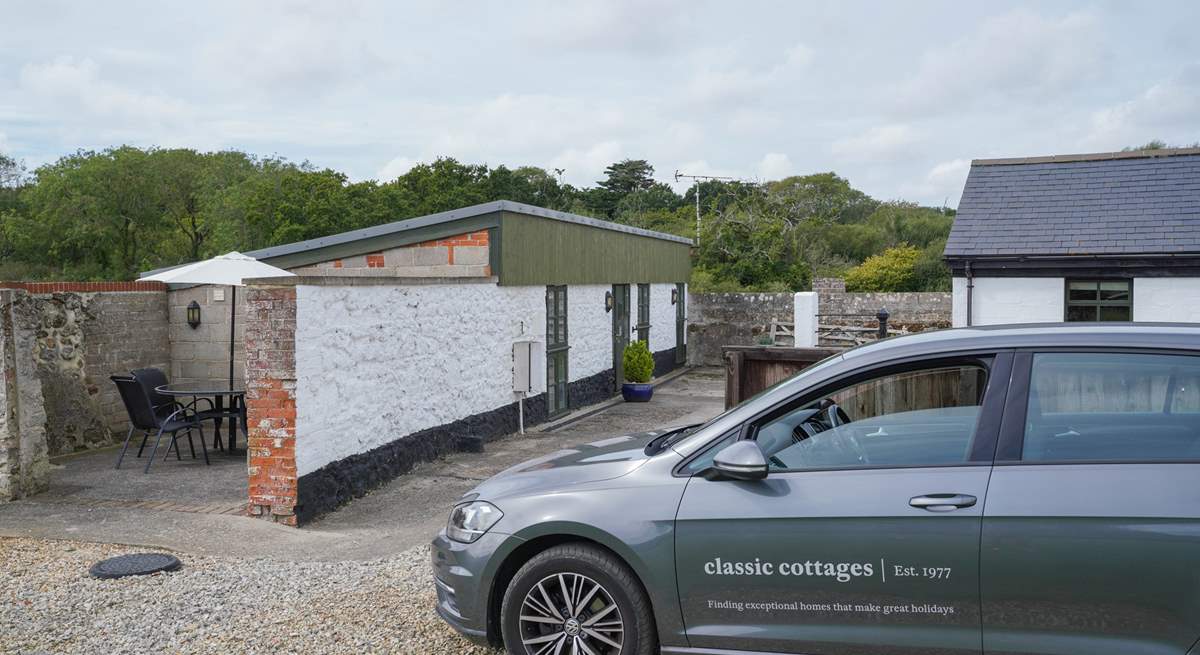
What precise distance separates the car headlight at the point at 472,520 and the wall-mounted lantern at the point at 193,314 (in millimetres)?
9041

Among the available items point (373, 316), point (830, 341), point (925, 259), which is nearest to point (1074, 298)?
point (830, 341)

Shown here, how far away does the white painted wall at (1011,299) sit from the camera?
14.8 m

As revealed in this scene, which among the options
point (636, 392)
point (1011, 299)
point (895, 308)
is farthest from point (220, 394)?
point (895, 308)

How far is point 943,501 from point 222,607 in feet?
13.2

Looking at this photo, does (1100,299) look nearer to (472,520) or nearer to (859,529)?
(859,529)

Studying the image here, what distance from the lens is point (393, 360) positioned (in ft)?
30.0

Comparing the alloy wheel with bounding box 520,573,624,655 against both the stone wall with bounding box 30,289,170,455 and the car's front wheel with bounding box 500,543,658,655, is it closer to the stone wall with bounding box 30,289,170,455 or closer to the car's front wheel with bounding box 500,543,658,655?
the car's front wheel with bounding box 500,543,658,655

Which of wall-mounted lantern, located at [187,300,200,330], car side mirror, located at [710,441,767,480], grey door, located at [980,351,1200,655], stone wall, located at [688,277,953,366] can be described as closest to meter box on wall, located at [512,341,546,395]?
wall-mounted lantern, located at [187,300,200,330]

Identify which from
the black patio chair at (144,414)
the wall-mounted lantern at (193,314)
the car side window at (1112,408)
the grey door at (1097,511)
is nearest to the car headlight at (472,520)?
the grey door at (1097,511)

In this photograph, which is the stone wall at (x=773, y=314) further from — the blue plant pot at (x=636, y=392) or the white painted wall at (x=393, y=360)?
the white painted wall at (x=393, y=360)

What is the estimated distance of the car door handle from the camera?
3451 millimetres

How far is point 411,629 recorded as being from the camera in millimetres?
4934

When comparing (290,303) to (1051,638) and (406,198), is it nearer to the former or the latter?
(1051,638)

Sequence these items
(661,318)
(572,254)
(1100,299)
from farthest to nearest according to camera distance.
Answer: (661,318) < (572,254) < (1100,299)
